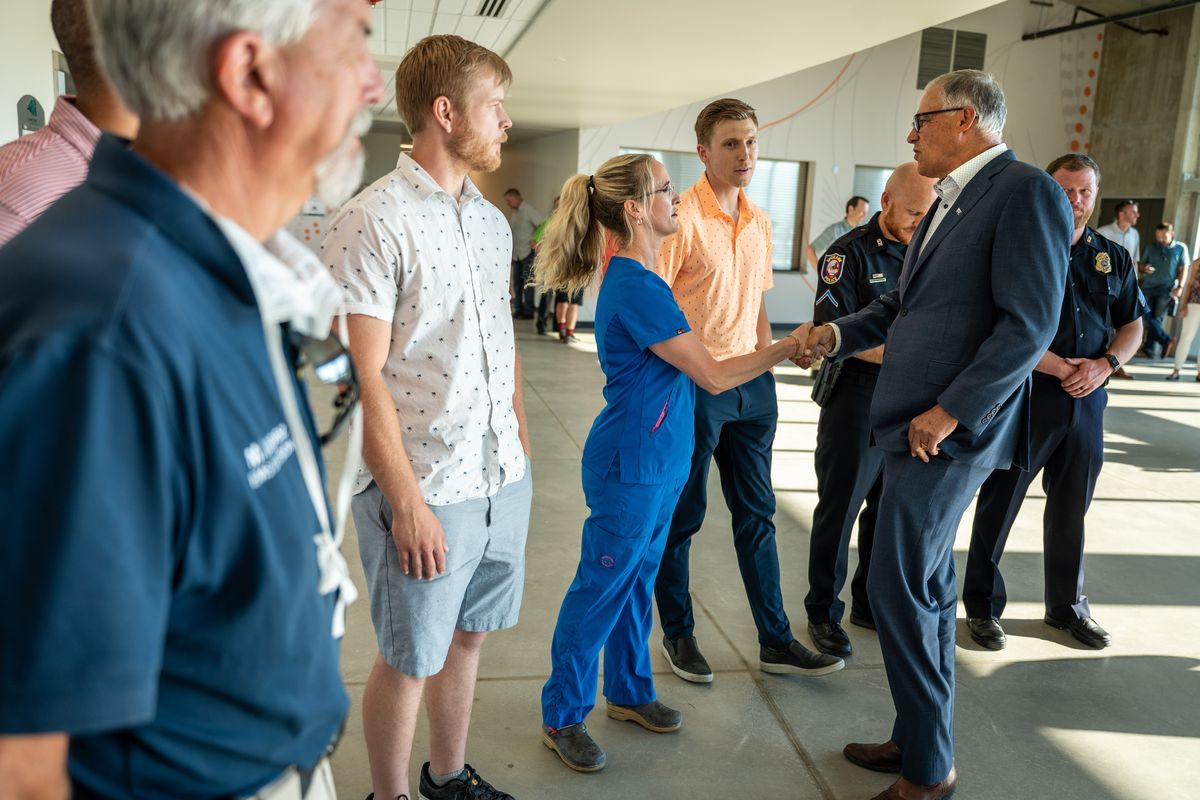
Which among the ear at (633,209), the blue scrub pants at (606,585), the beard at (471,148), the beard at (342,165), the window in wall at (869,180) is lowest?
the blue scrub pants at (606,585)

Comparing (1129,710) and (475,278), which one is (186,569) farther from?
(1129,710)

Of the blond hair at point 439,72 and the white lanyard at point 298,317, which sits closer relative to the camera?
the white lanyard at point 298,317

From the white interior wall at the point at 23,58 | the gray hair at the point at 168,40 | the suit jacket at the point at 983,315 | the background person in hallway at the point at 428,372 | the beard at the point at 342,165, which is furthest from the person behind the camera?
the white interior wall at the point at 23,58

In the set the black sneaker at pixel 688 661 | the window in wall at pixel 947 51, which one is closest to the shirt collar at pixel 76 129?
the black sneaker at pixel 688 661

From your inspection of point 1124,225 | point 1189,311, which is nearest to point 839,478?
point 1124,225

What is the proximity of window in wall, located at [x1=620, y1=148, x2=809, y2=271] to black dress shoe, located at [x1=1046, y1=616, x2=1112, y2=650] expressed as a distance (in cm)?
1011

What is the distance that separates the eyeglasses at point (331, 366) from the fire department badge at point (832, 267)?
252cm

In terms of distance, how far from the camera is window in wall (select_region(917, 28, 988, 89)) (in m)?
13.3

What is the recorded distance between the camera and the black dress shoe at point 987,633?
3.24 meters

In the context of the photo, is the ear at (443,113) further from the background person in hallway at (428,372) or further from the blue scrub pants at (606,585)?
the blue scrub pants at (606,585)

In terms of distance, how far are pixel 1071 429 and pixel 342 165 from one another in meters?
3.21

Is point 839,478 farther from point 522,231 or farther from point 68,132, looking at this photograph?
point 522,231

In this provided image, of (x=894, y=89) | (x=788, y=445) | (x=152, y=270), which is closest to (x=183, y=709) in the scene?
(x=152, y=270)

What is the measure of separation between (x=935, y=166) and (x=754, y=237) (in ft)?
2.65
